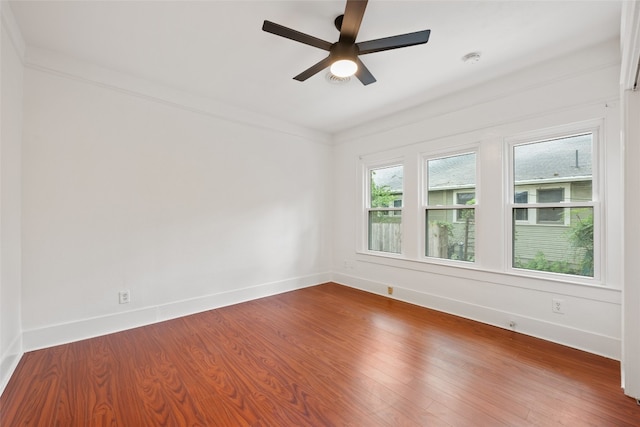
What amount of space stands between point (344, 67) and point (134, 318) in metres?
3.27

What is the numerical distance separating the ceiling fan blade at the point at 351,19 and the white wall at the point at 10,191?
237 cm

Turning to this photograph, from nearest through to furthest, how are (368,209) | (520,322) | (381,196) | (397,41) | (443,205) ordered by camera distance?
(397,41) → (520,322) → (443,205) → (381,196) → (368,209)

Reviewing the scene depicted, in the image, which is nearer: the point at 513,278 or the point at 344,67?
the point at 344,67

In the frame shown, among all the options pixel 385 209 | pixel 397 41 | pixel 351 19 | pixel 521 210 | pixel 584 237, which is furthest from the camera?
pixel 385 209

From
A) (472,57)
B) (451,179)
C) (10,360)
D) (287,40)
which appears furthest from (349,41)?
(10,360)

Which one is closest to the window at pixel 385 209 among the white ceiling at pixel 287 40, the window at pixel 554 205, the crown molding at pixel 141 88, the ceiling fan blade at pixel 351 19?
the white ceiling at pixel 287 40

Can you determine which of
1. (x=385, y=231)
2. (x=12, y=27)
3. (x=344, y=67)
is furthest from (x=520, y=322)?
(x=12, y=27)

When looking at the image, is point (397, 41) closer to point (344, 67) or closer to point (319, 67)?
point (344, 67)

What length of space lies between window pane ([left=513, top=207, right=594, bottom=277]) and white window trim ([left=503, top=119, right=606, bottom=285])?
0.18 ft

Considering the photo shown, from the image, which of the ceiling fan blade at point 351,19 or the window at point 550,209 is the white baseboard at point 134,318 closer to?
the ceiling fan blade at point 351,19

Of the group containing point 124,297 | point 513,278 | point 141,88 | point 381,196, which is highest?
point 141,88

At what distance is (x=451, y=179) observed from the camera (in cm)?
351

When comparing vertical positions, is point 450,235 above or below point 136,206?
below

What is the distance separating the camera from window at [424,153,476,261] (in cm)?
333
